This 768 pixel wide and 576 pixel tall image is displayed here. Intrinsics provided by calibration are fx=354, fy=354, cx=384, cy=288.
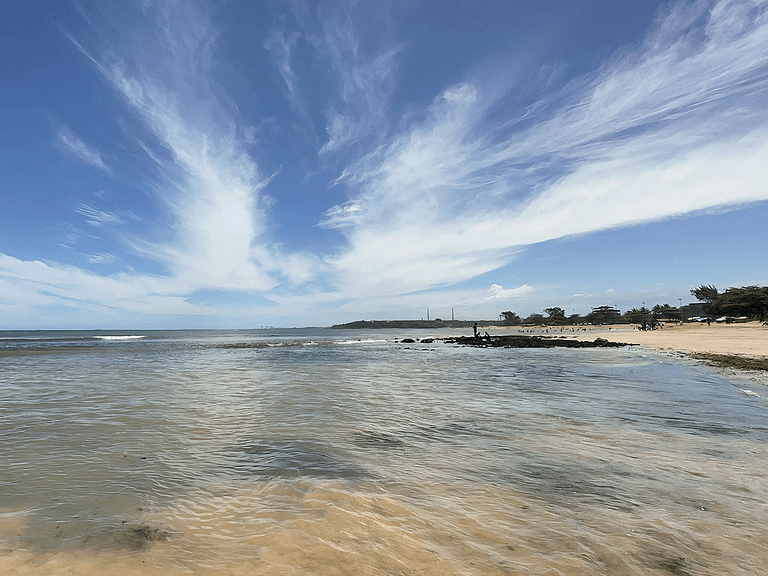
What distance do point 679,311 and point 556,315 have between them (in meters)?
32.2

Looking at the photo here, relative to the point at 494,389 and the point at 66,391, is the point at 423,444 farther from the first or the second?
the point at 66,391

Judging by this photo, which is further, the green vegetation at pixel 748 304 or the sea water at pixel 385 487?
the green vegetation at pixel 748 304

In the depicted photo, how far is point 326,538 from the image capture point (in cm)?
373

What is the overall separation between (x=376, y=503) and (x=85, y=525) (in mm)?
3348

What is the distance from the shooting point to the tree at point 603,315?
114 metres

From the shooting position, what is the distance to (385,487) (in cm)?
514

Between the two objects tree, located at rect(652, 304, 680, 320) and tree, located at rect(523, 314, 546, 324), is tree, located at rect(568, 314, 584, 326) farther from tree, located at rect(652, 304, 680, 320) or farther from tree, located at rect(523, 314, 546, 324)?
tree, located at rect(652, 304, 680, 320)

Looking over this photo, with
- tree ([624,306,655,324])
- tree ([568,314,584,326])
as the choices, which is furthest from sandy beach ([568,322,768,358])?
tree ([568,314,584,326])

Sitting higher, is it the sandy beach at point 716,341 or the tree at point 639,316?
the tree at point 639,316

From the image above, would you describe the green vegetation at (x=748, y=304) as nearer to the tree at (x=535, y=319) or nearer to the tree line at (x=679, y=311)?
the tree line at (x=679, y=311)

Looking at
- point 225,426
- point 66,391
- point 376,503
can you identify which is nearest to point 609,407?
point 376,503

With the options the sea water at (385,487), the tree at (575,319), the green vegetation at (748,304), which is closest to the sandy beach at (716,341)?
the sea water at (385,487)

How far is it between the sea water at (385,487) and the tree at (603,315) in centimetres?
11909

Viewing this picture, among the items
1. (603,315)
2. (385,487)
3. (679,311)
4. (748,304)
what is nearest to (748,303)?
(748,304)
